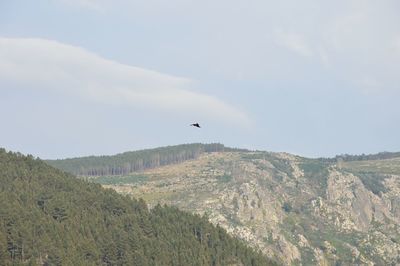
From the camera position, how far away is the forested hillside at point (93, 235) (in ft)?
507

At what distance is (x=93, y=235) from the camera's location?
17562 centimetres

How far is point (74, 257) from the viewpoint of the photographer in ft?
511

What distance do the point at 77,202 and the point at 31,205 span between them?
62.7 feet

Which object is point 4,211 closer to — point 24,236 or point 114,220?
Result: point 24,236

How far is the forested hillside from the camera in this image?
155 meters

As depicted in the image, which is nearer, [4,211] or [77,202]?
[4,211]

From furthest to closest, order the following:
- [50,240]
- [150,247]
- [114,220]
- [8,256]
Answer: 1. [114,220]
2. [150,247]
3. [50,240]
4. [8,256]

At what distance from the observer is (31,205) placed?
177 metres

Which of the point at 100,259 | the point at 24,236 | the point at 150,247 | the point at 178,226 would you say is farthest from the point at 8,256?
the point at 178,226

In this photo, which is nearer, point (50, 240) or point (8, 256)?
point (8, 256)

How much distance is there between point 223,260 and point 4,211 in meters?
58.4

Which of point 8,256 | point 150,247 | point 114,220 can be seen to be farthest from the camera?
point 114,220

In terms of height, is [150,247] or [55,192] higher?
[55,192]

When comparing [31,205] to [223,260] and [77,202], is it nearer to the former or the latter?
[77,202]
